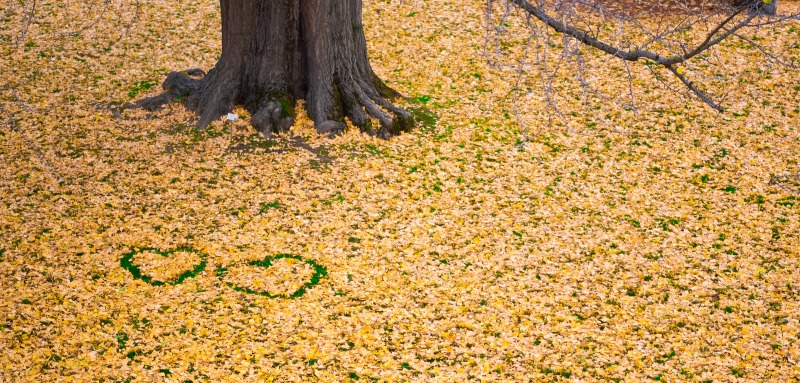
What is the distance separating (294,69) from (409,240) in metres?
2.74

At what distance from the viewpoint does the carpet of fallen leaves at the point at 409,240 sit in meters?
5.11

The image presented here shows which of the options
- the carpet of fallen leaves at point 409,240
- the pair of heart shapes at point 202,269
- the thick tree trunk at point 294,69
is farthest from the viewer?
the thick tree trunk at point 294,69

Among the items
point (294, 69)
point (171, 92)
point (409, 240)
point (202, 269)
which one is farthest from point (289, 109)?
point (202, 269)

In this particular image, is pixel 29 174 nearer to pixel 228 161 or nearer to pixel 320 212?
pixel 228 161

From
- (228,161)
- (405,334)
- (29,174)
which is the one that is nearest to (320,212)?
(228,161)

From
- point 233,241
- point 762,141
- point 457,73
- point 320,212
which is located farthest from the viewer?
point 457,73

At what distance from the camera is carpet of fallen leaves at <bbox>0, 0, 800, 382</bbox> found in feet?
16.8

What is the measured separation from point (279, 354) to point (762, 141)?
604cm

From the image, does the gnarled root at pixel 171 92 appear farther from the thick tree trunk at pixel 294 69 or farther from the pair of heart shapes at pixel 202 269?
the pair of heart shapes at pixel 202 269

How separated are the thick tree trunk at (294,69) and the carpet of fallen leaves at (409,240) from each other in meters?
0.28

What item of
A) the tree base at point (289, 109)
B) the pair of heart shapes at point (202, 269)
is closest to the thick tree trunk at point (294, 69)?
the tree base at point (289, 109)

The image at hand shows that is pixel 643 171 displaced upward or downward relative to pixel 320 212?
upward

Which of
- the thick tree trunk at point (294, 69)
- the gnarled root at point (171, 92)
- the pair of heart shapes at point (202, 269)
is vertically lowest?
the pair of heart shapes at point (202, 269)

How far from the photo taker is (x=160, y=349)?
5.05 m
